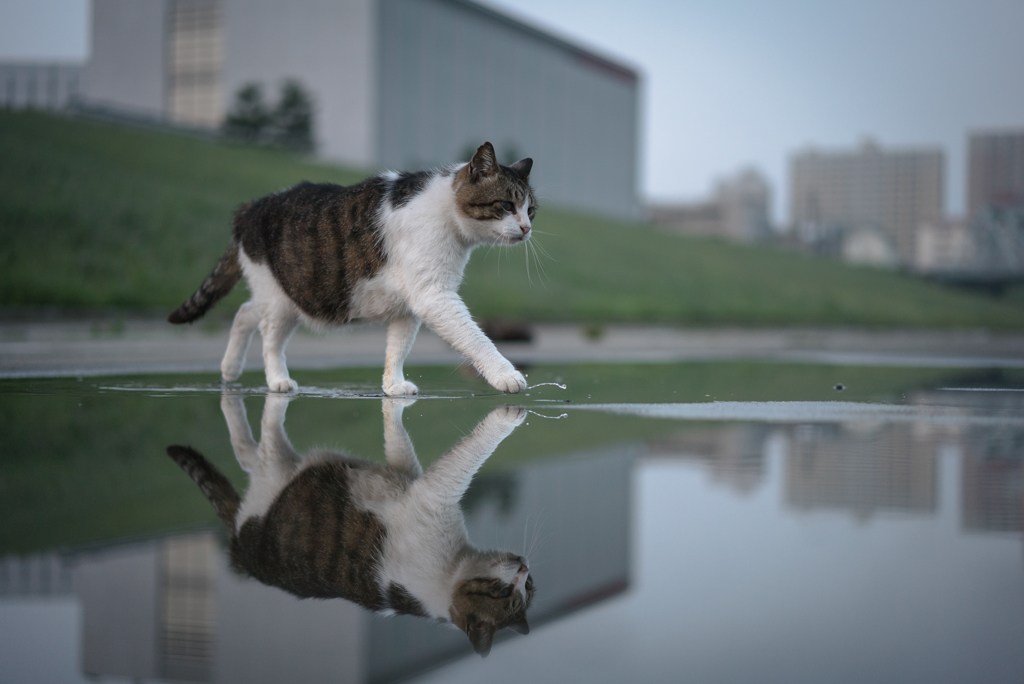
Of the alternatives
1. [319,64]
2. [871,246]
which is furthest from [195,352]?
[871,246]

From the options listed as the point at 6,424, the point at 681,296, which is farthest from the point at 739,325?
the point at 6,424

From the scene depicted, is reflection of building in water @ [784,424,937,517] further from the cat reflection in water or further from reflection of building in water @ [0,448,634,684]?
the cat reflection in water

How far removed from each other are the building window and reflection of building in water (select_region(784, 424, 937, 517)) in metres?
46.2

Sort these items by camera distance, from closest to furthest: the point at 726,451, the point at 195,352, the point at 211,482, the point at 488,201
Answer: the point at 211,482 < the point at 726,451 < the point at 488,201 < the point at 195,352

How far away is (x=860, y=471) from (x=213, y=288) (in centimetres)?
442

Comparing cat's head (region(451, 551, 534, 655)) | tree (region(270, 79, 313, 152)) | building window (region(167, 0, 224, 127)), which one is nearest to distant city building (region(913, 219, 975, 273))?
building window (region(167, 0, 224, 127))

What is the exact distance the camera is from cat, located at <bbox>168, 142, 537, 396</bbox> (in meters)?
4.84

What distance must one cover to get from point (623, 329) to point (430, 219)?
17773mm

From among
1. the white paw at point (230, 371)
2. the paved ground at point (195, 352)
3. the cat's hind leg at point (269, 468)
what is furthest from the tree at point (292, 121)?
the cat's hind leg at point (269, 468)

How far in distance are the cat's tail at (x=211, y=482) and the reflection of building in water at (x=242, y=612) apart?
10.7 inches

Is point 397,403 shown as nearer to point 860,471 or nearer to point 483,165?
point 483,165

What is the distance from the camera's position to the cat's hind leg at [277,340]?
5477mm

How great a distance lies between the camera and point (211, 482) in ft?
9.50

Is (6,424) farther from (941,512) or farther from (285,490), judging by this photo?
(941,512)
